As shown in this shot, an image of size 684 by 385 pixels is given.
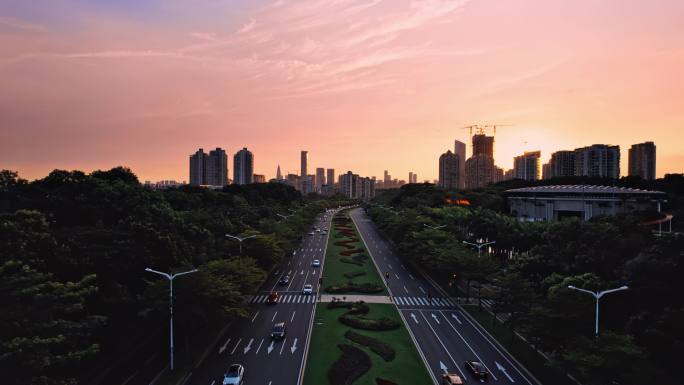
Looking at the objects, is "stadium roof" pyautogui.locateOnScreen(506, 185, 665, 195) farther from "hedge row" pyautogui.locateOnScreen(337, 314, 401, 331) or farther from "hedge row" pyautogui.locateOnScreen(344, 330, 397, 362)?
"hedge row" pyautogui.locateOnScreen(344, 330, 397, 362)

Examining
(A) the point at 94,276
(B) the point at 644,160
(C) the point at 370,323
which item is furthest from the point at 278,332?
(B) the point at 644,160

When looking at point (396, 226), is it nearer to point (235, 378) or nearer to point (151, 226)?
point (151, 226)

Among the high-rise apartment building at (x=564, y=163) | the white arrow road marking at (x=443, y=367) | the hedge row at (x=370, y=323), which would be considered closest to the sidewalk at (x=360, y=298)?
the hedge row at (x=370, y=323)

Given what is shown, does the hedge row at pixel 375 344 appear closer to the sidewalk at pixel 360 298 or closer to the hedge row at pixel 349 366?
the hedge row at pixel 349 366

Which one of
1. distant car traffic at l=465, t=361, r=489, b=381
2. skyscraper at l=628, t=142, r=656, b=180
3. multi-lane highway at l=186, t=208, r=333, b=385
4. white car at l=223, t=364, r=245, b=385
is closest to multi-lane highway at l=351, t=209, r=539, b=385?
distant car traffic at l=465, t=361, r=489, b=381

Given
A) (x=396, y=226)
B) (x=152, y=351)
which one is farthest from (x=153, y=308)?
(x=396, y=226)

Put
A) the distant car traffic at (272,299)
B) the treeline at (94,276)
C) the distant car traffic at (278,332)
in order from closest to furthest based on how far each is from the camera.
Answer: the treeline at (94,276) < the distant car traffic at (278,332) < the distant car traffic at (272,299)

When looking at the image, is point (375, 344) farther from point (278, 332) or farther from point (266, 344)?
point (266, 344)
